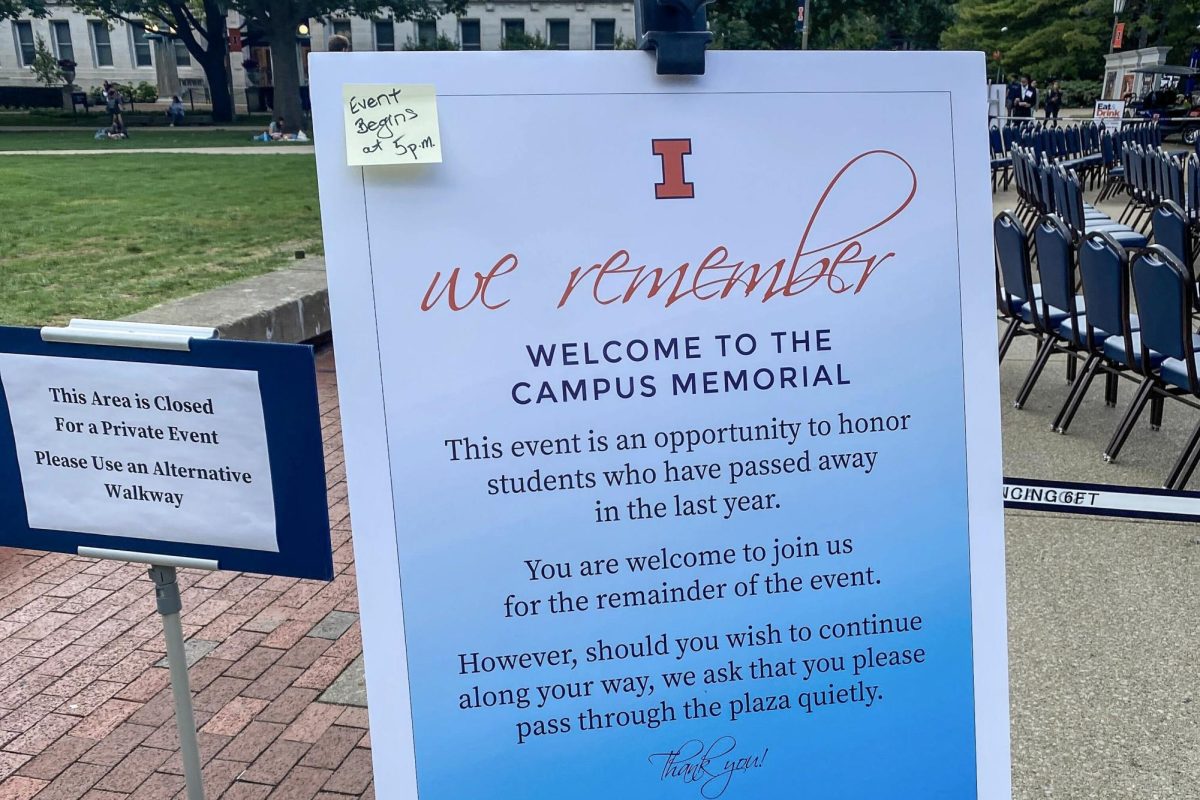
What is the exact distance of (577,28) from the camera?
5925 cm

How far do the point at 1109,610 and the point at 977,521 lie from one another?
208 cm

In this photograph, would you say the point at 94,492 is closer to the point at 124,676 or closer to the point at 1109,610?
the point at 124,676

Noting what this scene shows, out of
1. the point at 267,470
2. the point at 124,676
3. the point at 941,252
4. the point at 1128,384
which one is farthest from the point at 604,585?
the point at 1128,384

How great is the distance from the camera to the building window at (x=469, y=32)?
5891 centimetres

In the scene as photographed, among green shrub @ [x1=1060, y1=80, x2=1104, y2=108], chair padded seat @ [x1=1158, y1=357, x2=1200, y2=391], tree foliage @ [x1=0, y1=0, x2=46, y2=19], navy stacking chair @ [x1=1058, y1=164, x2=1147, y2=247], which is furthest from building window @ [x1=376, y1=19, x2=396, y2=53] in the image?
chair padded seat @ [x1=1158, y1=357, x2=1200, y2=391]

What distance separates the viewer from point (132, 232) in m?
9.83

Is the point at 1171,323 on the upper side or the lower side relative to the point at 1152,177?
lower

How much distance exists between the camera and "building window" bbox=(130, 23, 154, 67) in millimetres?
54978

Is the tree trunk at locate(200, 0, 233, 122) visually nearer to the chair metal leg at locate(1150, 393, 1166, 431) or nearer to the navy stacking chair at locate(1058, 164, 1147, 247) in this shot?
the navy stacking chair at locate(1058, 164, 1147, 247)

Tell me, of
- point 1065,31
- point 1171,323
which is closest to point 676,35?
point 1171,323

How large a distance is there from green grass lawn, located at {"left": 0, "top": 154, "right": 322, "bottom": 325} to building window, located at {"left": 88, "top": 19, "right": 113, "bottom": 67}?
44.5 meters

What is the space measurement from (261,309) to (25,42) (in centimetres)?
5962

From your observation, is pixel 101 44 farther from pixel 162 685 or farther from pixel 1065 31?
pixel 162 685

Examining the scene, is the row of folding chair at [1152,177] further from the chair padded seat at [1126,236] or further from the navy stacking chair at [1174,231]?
the navy stacking chair at [1174,231]
